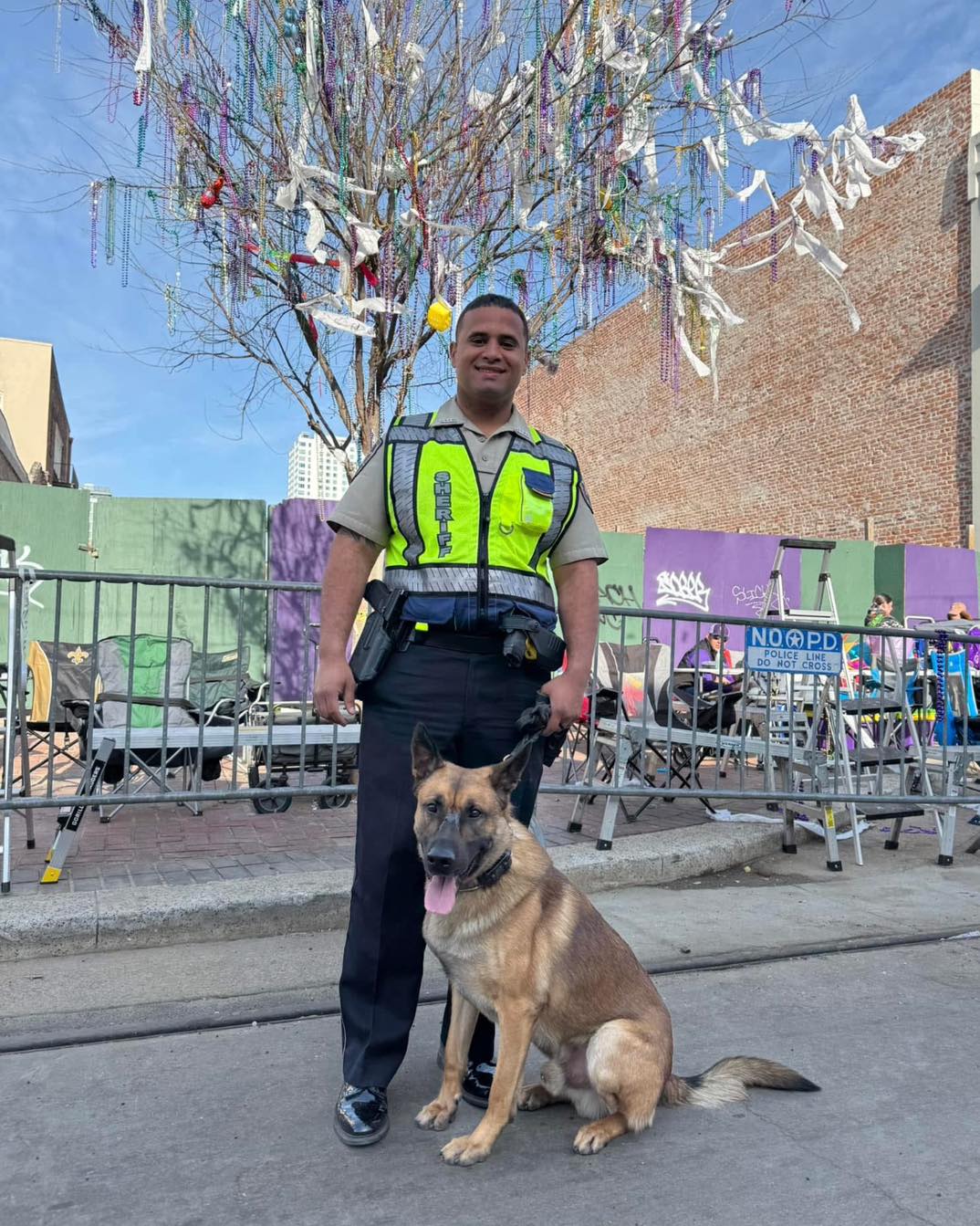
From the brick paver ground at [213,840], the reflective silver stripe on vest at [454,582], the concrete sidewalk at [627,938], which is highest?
the reflective silver stripe on vest at [454,582]

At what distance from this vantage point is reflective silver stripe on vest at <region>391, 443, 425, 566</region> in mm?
2520

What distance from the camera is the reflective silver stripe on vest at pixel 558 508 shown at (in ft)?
8.63

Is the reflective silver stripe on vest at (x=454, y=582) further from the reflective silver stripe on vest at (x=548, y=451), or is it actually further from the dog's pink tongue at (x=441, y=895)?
the dog's pink tongue at (x=441, y=895)

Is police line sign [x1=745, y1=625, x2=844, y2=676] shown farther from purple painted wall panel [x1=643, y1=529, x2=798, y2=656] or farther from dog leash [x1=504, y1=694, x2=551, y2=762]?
purple painted wall panel [x1=643, y1=529, x2=798, y2=656]

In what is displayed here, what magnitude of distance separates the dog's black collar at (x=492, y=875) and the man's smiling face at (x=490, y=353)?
1261 millimetres

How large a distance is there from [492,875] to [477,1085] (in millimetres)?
724

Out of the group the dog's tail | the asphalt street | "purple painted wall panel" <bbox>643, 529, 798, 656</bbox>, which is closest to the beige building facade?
"purple painted wall panel" <bbox>643, 529, 798, 656</bbox>

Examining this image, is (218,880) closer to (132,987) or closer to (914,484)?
(132,987)

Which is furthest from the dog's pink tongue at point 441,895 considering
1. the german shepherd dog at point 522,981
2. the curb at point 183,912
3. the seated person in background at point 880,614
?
the seated person in background at point 880,614

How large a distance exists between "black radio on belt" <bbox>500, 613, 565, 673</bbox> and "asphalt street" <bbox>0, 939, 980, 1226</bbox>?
49.6 inches

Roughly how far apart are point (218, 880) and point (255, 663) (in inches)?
273

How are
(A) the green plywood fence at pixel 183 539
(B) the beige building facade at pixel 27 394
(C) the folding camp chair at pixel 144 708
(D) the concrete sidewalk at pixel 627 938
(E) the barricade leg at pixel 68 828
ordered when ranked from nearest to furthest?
(D) the concrete sidewalk at pixel 627 938 → (E) the barricade leg at pixel 68 828 → (C) the folding camp chair at pixel 144 708 → (A) the green plywood fence at pixel 183 539 → (B) the beige building facade at pixel 27 394

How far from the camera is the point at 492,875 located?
93.3 inches

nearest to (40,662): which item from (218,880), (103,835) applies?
(103,835)
